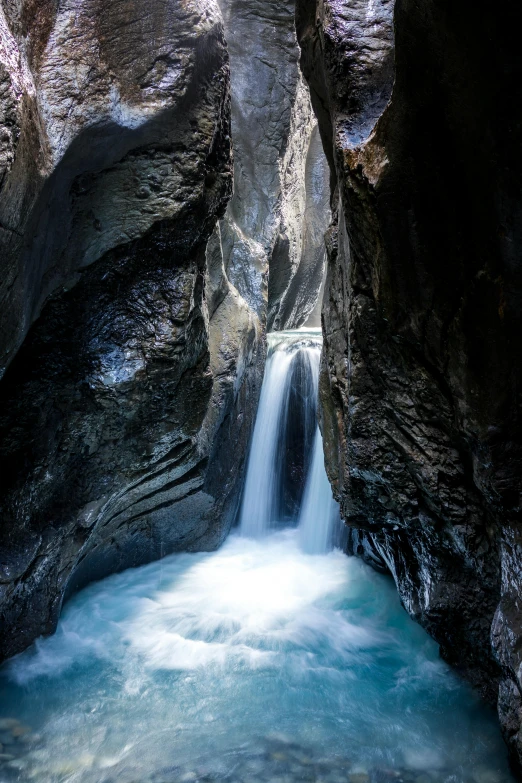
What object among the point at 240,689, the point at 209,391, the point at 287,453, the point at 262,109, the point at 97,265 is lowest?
the point at 240,689

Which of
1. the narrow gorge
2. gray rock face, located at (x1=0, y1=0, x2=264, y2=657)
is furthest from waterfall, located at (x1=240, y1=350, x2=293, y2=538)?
gray rock face, located at (x1=0, y1=0, x2=264, y2=657)

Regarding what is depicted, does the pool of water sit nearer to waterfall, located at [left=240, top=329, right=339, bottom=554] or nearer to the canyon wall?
the canyon wall

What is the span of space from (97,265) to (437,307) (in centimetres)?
250

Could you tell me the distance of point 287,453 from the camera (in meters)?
9.01

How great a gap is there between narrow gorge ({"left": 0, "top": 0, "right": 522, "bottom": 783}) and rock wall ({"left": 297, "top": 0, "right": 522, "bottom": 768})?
0.01 meters

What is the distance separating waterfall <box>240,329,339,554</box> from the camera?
8530 mm

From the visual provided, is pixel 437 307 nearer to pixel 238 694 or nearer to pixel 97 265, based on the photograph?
pixel 97 265

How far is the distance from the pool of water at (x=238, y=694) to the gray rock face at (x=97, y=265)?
0.71 metres

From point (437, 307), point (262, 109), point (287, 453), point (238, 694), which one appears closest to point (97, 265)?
A: point (437, 307)

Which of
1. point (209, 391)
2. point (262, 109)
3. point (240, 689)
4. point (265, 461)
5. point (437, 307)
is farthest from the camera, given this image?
point (262, 109)

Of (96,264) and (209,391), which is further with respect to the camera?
(209,391)

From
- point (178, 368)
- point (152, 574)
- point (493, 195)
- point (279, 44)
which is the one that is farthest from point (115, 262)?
point (279, 44)

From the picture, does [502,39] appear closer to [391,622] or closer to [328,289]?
[328,289]

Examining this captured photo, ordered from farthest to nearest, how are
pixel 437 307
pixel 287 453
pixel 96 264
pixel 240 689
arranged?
pixel 287 453 → pixel 240 689 → pixel 96 264 → pixel 437 307
